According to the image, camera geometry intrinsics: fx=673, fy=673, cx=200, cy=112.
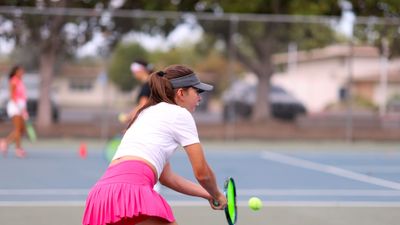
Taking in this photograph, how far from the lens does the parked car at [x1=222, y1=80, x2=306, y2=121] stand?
54.4ft

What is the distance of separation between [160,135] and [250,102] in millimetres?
13598

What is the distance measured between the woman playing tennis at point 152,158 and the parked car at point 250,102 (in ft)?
42.4

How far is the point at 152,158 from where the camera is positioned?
11.1 feet

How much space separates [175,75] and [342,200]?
4.96 metres

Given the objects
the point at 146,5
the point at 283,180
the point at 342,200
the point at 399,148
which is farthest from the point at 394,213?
the point at 146,5

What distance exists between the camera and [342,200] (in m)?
7.95

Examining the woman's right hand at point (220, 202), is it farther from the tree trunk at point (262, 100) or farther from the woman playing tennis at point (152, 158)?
the tree trunk at point (262, 100)

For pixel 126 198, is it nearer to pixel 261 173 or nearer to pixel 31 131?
pixel 261 173

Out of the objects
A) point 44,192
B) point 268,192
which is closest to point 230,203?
point 268,192

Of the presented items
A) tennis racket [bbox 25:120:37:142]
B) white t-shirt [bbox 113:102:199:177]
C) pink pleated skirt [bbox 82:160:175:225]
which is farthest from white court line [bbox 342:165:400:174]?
pink pleated skirt [bbox 82:160:175:225]

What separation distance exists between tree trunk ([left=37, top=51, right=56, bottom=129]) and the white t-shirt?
42.6 ft

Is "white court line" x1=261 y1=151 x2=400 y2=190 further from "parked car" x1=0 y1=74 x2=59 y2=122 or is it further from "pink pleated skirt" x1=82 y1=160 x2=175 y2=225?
"pink pleated skirt" x1=82 y1=160 x2=175 y2=225

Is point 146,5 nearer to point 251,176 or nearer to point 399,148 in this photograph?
point 399,148

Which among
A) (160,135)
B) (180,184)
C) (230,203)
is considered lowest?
(230,203)
